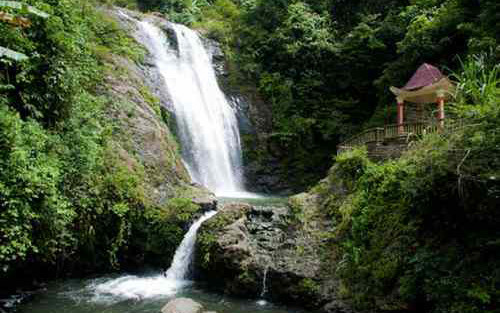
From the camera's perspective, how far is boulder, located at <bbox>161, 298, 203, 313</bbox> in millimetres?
7305

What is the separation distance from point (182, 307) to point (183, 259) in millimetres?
2504

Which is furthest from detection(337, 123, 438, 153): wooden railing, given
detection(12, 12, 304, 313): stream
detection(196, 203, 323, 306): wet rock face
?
detection(12, 12, 304, 313): stream

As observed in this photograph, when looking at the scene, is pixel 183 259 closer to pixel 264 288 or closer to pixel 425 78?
pixel 264 288

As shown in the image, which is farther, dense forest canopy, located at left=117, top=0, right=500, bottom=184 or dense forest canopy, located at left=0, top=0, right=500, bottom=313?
dense forest canopy, located at left=117, top=0, right=500, bottom=184

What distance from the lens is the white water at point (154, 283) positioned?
27.8 feet

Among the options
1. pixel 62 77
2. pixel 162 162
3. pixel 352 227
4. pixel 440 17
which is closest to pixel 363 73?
pixel 440 17

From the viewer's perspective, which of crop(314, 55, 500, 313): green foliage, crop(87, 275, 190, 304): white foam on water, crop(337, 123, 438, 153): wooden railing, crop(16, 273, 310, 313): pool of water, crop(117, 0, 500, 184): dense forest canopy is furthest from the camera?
crop(117, 0, 500, 184): dense forest canopy

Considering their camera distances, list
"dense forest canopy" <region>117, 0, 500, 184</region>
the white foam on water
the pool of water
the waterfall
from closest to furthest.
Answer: the pool of water < the white foam on water < the waterfall < "dense forest canopy" <region>117, 0, 500, 184</region>

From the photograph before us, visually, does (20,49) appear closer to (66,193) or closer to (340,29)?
(66,193)

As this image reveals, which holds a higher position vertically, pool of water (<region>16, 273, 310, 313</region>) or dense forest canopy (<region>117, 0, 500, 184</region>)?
dense forest canopy (<region>117, 0, 500, 184</region>)

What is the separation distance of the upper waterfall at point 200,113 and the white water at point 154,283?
23.1ft

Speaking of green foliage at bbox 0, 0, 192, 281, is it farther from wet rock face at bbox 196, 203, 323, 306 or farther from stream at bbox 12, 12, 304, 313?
wet rock face at bbox 196, 203, 323, 306

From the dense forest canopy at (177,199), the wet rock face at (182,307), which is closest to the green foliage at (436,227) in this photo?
the dense forest canopy at (177,199)

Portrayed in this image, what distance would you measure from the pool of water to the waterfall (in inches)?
9.6
